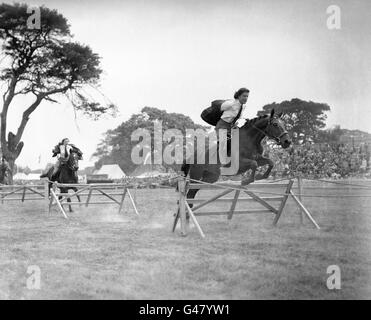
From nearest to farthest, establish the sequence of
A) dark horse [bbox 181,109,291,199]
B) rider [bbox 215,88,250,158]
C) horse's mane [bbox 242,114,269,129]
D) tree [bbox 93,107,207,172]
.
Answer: dark horse [bbox 181,109,291,199]
rider [bbox 215,88,250,158]
horse's mane [bbox 242,114,269,129]
tree [bbox 93,107,207,172]

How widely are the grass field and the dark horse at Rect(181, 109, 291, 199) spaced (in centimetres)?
109

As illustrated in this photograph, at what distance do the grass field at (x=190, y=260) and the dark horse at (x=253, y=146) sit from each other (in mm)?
1086

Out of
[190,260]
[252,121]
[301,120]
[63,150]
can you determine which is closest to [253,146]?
[252,121]

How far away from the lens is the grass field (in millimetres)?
4465

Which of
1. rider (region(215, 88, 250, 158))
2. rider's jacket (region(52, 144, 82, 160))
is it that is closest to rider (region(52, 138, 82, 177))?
rider's jacket (region(52, 144, 82, 160))

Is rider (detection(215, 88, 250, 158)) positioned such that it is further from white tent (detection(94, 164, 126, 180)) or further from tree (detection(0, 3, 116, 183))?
white tent (detection(94, 164, 126, 180))

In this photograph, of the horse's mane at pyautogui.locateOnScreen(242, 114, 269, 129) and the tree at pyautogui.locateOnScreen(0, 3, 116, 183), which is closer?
the horse's mane at pyautogui.locateOnScreen(242, 114, 269, 129)

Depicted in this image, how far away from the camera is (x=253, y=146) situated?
9.55 m

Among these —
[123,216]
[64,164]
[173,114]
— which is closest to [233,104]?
[123,216]

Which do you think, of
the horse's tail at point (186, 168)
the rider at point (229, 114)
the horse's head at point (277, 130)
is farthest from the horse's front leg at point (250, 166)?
the horse's tail at point (186, 168)

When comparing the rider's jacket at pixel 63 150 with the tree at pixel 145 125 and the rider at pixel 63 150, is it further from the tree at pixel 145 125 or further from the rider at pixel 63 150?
the tree at pixel 145 125

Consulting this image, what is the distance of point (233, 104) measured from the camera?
925 cm

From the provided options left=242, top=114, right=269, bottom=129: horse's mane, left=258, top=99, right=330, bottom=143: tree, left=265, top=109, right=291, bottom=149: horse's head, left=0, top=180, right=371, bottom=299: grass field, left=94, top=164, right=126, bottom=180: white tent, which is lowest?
left=0, top=180, right=371, bottom=299: grass field

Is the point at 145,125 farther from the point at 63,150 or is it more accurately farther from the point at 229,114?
the point at 229,114
